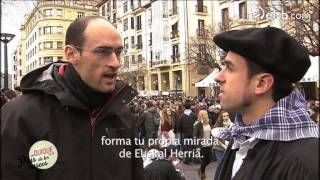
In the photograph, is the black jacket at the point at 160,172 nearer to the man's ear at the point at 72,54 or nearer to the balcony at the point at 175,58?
the man's ear at the point at 72,54

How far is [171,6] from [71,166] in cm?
2794

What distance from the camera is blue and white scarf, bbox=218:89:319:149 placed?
166 cm

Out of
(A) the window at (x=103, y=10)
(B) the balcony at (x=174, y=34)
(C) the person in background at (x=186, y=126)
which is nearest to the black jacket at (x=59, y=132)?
(A) the window at (x=103, y=10)

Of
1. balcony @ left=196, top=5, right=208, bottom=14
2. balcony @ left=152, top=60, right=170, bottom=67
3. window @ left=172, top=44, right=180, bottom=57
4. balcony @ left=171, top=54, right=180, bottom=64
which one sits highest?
balcony @ left=196, top=5, right=208, bottom=14

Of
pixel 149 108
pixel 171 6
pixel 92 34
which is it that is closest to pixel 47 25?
pixel 149 108

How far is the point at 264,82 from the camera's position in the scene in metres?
1.79

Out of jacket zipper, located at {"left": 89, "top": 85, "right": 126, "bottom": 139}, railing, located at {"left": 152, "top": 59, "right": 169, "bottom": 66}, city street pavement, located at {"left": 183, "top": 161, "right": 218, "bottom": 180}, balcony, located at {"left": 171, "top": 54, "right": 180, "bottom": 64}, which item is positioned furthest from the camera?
balcony, located at {"left": 171, "top": 54, "right": 180, "bottom": 64}

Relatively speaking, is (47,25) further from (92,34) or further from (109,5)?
(92,34)

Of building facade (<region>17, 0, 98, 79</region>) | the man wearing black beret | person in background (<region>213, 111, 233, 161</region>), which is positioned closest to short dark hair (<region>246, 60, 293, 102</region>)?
the man wearing black beret

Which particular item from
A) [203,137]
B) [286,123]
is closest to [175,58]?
[203,137]

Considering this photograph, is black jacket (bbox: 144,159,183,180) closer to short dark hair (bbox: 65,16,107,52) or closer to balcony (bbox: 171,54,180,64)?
short dark hair (bbox: 65,16,107,52)

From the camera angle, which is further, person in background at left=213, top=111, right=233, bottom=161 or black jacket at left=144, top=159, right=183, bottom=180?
person in background at left=213, top=111, right=233, bottom=161

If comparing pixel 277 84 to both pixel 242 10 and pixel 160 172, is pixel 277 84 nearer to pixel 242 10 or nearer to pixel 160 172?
pixel 160 172

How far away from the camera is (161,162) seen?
3424mm
